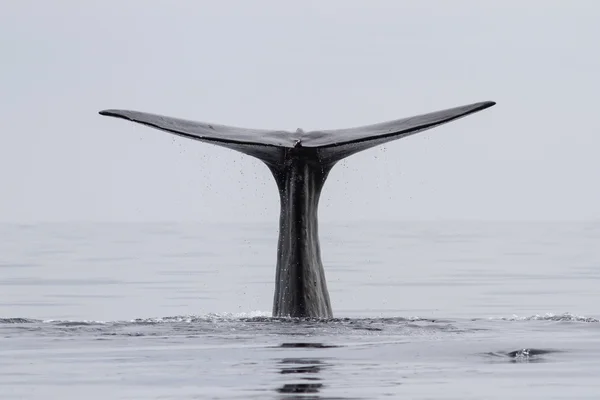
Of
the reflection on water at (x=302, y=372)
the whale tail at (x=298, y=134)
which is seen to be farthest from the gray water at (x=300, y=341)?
the whale tail at (x=298, y=134)

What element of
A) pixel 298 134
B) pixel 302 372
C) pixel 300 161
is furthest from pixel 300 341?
pixel 298 134

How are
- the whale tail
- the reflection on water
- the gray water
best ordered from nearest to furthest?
the reflection on water
the gray water
the whale tail

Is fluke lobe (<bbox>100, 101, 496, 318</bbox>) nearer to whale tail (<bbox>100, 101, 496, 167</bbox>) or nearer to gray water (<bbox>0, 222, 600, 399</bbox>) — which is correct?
whale tail (<bbox>100, 101, 496, 167</bbox>)

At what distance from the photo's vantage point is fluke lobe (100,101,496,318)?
15438 mm

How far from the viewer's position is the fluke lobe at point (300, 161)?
15438mm

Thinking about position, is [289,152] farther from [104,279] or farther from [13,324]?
[104,279]

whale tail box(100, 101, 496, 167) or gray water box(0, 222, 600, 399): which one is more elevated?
whale tail box(100, 101, 496, 167)

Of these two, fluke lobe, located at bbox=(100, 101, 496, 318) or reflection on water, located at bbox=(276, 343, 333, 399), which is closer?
reflection on water, located at bbox=(276, 343, 333, 399)

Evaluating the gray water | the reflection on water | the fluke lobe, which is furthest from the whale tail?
the reflection on water

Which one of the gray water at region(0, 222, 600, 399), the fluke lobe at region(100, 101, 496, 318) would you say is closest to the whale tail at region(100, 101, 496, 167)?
the fluke lobe at region(100, 101, 496, 318)

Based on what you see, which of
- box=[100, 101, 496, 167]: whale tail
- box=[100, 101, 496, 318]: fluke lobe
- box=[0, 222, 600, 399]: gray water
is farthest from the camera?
box=[100, 101, 496, 318]: fluke lobe

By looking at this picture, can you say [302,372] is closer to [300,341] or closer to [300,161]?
[300,341]

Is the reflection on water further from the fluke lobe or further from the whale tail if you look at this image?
the whale tail

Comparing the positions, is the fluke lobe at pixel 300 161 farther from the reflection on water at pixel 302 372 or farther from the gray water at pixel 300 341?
the reflection on water at pixel 302 372
